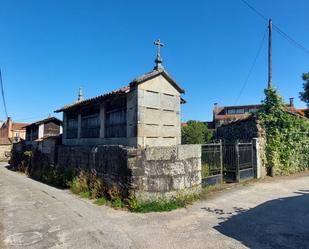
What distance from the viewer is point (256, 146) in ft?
44.1

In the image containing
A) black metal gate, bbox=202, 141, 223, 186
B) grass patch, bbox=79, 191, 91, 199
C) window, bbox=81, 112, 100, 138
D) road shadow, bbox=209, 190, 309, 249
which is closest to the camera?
road shadow, bbox=209, 190, 309, 249

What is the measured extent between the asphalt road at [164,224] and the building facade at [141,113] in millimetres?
2920

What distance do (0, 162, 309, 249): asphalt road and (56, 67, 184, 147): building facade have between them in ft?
9.58

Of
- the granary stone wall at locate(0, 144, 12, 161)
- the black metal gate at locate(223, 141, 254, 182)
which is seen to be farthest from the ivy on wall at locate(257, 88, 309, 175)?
the granary stone wall at locate(0, 144, 12, 161)

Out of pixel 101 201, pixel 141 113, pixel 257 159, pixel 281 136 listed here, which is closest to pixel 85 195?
pixel 101 201

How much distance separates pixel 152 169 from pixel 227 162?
18.4 feet

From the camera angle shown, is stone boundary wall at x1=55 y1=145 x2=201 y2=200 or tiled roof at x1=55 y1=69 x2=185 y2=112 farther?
tiled roof at x1=55 y1=69 x2=185 y2=112

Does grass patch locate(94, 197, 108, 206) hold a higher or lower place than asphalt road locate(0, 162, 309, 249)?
higher

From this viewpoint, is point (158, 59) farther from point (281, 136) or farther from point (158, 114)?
point (281, 136)

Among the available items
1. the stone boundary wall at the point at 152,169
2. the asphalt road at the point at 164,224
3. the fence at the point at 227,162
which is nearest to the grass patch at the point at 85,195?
the asphalt road at the point at 164,224

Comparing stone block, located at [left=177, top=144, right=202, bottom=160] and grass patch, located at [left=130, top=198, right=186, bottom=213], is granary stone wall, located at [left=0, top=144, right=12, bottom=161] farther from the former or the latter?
grass patch, located at [left=130, top=198, right=186, bottom=213]

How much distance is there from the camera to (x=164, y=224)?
661 centimetres

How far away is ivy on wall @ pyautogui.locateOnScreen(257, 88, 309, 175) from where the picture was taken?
14.4 metres

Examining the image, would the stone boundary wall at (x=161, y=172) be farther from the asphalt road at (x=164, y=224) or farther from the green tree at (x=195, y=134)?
the green tree at (x=195, y=134)
